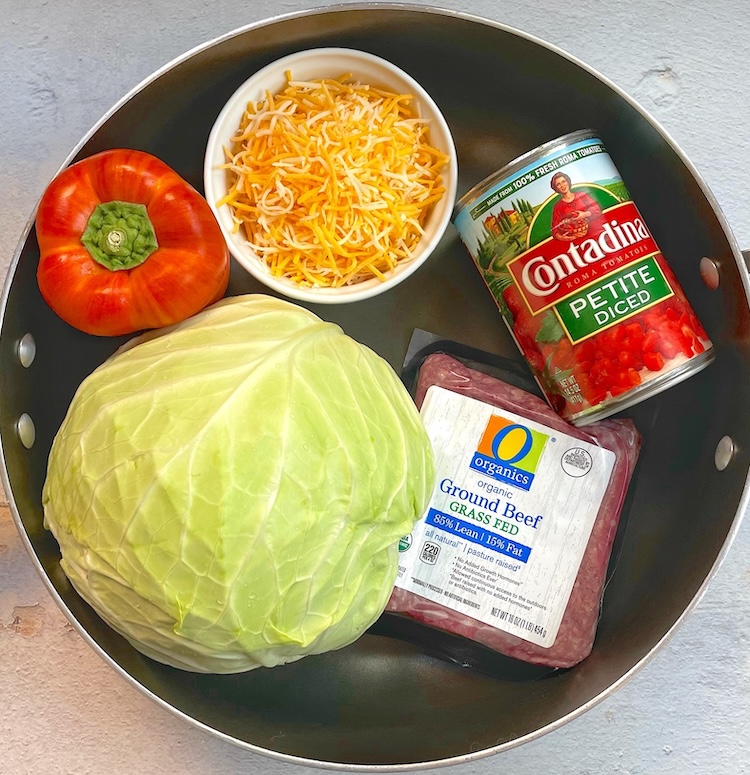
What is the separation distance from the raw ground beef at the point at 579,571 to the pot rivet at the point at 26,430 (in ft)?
1.99

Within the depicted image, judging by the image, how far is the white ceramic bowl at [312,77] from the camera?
112 cm

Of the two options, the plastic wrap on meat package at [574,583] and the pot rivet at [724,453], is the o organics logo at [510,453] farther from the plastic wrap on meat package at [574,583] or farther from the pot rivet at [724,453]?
the pot rivet at [724,453]

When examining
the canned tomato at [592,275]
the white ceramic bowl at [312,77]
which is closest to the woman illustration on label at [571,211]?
the canned tomato at [592,275]

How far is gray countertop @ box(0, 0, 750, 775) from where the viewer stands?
124 centimetres

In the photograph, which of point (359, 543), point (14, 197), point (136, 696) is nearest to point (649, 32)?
point (359, 543)

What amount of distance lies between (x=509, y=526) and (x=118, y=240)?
72 centimetres

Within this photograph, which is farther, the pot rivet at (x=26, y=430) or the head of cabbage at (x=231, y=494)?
the pot rivet at (x=26, y=430)

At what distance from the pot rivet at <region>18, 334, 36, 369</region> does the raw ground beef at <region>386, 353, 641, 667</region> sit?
2.00 ft

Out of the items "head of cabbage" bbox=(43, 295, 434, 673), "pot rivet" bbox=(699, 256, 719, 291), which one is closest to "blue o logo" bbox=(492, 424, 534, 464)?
"head of cabbage" bbox=(43, 295, 434, 673)

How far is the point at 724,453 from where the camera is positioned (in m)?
1.15

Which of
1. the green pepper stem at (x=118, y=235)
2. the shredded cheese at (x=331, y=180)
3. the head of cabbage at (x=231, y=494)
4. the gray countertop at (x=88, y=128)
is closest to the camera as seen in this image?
the head of cabbage at (x=231, y=494)

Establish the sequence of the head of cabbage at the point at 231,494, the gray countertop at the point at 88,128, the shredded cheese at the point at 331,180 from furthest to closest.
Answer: the gray countertop at the point at 88,128 < the shredded cheese at the point at 331,180 < the head of cabbage at the point at 231,494

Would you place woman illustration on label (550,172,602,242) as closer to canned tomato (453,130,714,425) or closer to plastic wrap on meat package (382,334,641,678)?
canned tomato (453,130,714,425)

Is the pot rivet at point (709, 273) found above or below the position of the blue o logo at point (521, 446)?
above
